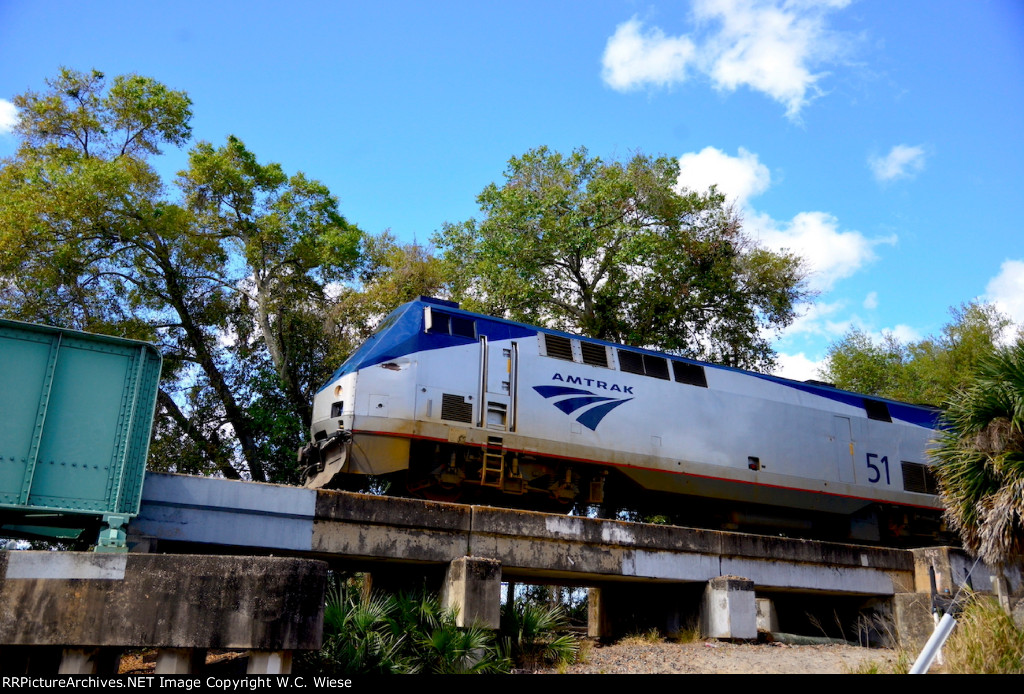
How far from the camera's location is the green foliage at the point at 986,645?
30.3 feet

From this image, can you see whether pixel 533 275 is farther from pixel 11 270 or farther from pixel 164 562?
pixel 164 562

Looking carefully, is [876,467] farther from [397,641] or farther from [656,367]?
[397,641]

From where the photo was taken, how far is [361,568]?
12.4 metres

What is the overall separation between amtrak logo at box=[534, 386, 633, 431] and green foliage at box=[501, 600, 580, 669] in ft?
11.9

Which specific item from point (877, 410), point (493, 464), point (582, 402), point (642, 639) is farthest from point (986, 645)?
point (877, 410)

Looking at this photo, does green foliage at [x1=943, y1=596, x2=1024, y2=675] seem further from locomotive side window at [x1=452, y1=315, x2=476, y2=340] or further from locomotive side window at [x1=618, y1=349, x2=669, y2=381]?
locomotive side window at [x1=452, y1=315, x2=476, y2=340]

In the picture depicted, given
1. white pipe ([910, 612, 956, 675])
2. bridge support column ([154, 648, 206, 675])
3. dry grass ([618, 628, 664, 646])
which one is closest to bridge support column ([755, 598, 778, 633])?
dry grass ([618, 628, 664, 646])

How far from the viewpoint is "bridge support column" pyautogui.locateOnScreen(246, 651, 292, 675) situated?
8.37 m

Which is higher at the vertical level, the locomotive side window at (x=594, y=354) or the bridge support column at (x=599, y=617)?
the locomotive side window at (x=594, y=354)

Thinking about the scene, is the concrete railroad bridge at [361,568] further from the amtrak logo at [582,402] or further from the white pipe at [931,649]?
the white pipe at [931,649]

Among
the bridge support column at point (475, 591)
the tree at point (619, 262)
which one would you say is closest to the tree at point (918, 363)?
the tree at point (619, 262)

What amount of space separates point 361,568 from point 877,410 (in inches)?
500

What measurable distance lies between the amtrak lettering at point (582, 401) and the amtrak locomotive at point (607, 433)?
0.09 feet

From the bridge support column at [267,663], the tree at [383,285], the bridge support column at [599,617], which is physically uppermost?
the tree at [383,285]
